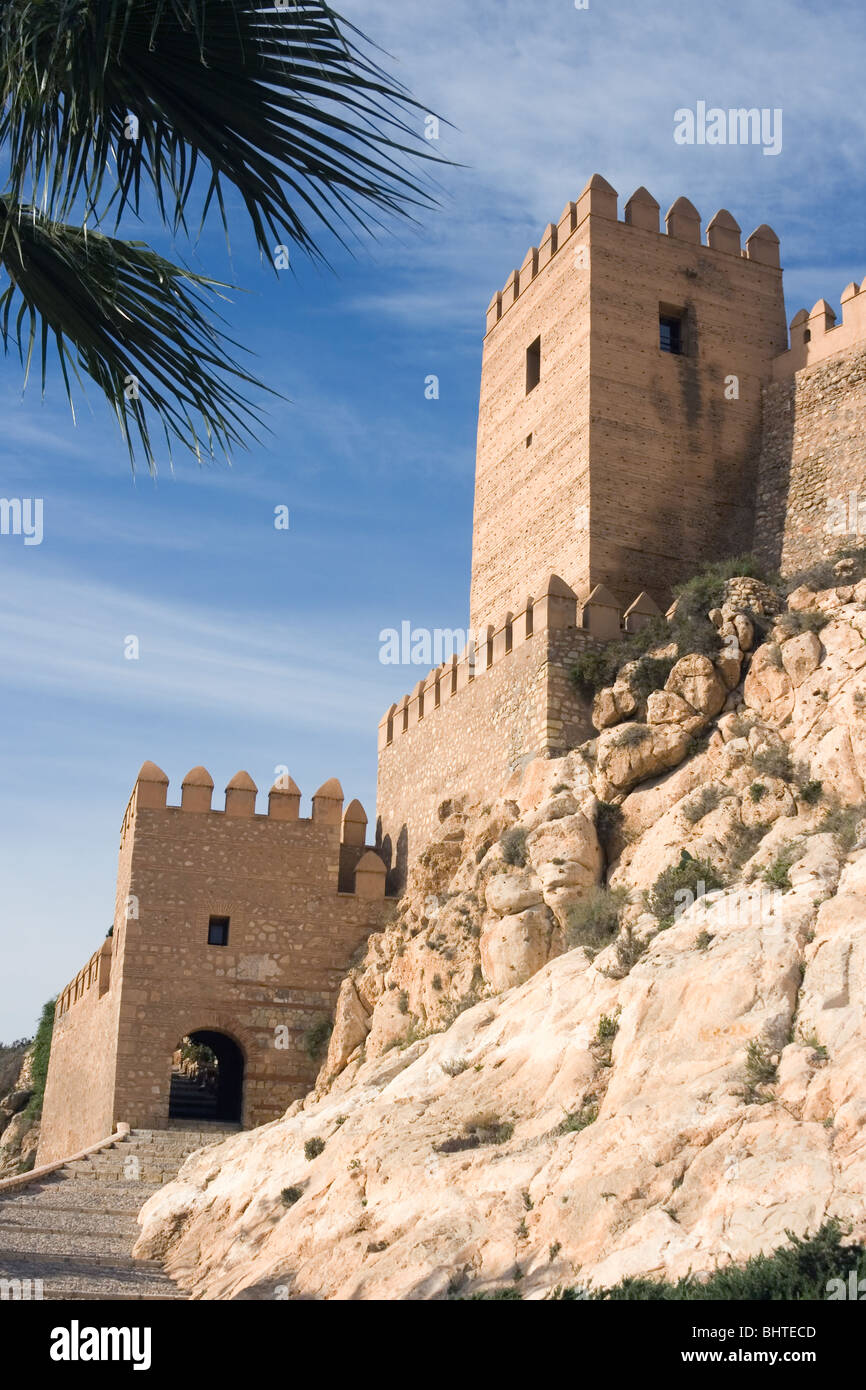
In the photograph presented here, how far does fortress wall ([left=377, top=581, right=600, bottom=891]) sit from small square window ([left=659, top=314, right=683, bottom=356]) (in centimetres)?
466

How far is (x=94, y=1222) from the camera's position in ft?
56.4

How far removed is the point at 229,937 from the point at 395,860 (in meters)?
2.87

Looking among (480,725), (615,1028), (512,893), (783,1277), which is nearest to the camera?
(783,1277)

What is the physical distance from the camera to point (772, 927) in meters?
11.4

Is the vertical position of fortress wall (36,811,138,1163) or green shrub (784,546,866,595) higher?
green shrub (784,546,866,595)

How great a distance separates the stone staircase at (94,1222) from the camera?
1365cm

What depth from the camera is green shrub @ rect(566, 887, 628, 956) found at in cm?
1430

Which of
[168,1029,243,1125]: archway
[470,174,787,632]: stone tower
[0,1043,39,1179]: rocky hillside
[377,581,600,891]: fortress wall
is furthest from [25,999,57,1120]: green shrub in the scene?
[470,174,787,632]: stone tower

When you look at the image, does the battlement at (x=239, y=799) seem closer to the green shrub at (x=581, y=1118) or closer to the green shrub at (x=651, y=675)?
the green shrub at (x=651, y=675)

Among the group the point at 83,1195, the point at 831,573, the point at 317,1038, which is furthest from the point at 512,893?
the point at 83,1195

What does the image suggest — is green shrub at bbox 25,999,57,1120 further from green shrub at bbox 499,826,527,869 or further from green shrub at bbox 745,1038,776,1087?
green shrub at bbox 745,1038,776,1087

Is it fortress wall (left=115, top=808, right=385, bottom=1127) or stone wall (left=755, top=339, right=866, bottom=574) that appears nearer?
stone wall (left=755, top=339, right=866, bottom=574)

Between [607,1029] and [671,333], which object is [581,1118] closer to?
[607,1029]

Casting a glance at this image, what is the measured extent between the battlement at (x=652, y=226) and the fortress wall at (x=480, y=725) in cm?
609
